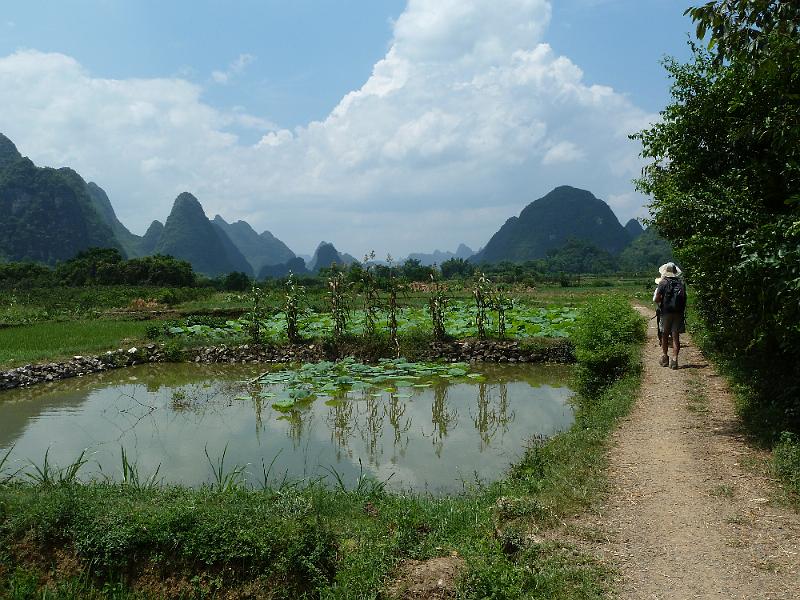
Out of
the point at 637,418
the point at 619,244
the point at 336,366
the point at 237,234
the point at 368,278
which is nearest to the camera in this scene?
the point at 637,418

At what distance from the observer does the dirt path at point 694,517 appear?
3199 mm

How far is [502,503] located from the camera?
4.30 metres

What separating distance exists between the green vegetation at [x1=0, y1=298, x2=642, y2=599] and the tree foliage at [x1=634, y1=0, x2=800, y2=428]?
209cm

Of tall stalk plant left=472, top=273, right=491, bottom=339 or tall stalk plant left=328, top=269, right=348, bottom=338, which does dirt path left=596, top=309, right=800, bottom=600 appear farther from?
tall stalk plant left=328, top=269, right=348, bottom=338

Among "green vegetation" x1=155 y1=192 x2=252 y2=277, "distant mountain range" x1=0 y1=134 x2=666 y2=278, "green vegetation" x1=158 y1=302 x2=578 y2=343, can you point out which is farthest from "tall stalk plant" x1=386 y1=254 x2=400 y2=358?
"green vegetation" x1=155 y1=192 x2=252 y2=277

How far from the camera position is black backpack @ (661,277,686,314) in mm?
8273

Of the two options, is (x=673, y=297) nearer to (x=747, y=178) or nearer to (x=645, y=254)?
(x=747, y=178)

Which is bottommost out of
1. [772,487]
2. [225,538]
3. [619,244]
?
[225,538]

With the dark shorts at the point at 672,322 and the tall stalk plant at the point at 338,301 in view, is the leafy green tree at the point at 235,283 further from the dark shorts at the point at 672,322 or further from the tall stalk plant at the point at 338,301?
the dark shorts at the point at 672,322

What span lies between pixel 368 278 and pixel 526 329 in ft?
14.4

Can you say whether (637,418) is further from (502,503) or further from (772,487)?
(502,503)

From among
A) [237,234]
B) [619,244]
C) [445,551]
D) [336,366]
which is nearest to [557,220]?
[619,244]

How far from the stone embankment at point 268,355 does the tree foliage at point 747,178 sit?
4730 millimetres

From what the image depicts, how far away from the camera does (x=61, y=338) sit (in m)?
15.4
